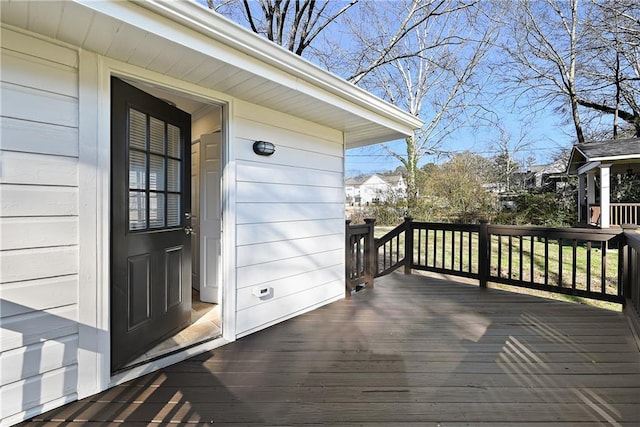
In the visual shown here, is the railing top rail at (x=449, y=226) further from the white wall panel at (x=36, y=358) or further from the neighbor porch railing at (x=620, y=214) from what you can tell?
the neighbor porch railing at (x=620, y=214)

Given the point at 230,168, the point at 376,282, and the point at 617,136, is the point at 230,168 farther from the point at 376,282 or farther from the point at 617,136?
the point at 617,136

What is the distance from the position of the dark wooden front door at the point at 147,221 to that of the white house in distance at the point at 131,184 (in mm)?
10

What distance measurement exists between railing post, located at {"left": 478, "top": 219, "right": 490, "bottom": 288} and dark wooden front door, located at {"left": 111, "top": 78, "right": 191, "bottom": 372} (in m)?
3.61

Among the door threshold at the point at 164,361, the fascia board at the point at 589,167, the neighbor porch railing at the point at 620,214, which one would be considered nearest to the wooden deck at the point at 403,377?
the door threshold at the point at 164,361

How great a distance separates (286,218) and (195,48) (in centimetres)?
167

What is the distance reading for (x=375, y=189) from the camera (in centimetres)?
1350

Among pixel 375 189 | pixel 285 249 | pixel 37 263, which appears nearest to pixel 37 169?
pixel 37 263

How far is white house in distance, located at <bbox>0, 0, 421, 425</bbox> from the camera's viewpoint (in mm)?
1598

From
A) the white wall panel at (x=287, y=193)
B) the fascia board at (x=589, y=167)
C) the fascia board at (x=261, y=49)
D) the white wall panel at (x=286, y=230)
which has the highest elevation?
the fascia board at (x=589, y=167)

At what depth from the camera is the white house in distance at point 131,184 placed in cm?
160

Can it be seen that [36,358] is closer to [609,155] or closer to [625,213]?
[609,155]

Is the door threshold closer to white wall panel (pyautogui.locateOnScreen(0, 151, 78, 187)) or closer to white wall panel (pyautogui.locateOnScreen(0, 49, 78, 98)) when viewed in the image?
Result: white wall panel (pyautogui.locateOnScreen(0, 151, 78, 187))

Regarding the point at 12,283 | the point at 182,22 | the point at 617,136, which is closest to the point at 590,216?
the point at 617,136

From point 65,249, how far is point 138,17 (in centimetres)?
129
